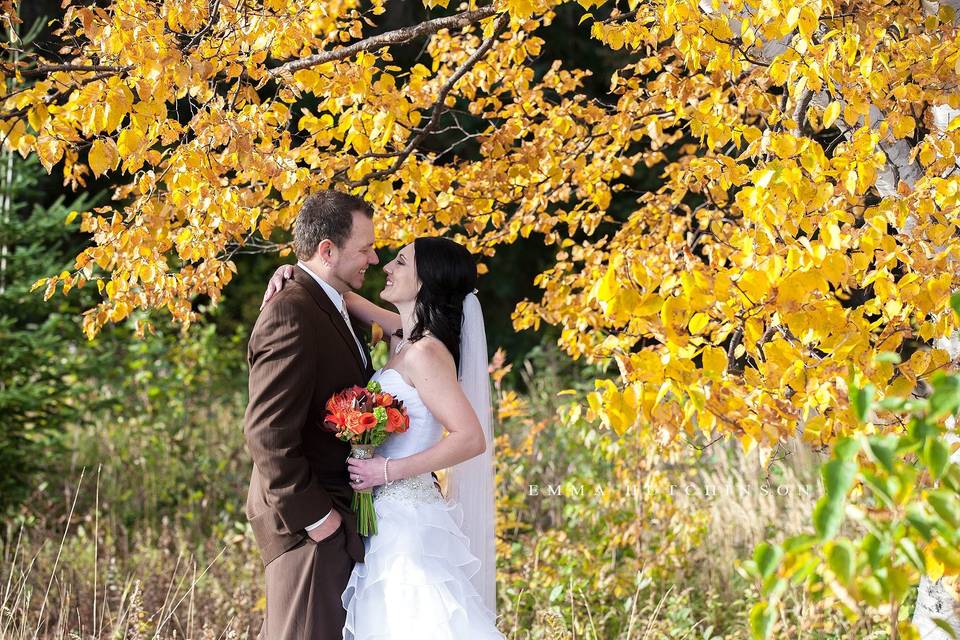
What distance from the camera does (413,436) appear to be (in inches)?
118

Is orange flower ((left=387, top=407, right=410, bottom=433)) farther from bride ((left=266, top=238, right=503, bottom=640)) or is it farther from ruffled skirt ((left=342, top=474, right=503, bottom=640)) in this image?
ruffled skirt ((left=342, top=474, right=503, bottom=640))

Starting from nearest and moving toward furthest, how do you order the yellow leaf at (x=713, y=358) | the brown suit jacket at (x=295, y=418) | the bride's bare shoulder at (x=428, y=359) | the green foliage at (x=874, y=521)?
the green foliage at (x=874, y=521), the yellow leaf at (x=713, y=358), the brown suit jacket at (x=295, y=418), the bride's bare shoulder at (x=428, y=359)

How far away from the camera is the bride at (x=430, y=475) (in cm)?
275

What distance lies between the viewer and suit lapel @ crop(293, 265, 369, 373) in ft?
9.55

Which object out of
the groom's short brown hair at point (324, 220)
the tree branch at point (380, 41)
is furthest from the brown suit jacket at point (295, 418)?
the tree branch at point (380, 41)

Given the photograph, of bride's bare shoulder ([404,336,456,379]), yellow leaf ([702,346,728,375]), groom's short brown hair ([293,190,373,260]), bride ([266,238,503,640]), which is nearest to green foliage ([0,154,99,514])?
groom's short brown hair ([293,190,373,260])

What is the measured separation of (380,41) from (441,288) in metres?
0.86

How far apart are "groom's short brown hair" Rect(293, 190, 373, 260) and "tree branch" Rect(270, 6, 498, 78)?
0.48 m

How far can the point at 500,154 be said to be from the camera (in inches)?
152

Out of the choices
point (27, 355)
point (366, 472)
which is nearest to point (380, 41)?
point (366, 472)

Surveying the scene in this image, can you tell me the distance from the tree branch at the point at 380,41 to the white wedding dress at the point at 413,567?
3.46ft

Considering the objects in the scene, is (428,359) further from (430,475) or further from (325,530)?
(325,530)

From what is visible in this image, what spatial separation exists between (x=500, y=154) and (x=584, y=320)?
747 mm

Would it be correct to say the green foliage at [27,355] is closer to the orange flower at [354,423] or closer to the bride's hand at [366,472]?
the bride's hand at [366,472]
